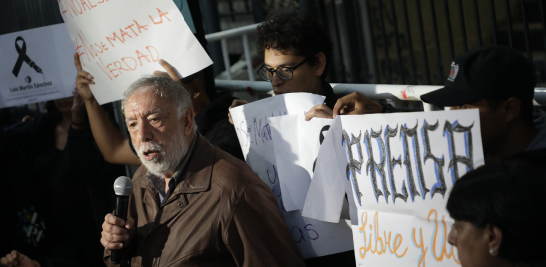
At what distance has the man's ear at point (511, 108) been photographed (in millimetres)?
1861

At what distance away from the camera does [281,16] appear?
10.3 ft

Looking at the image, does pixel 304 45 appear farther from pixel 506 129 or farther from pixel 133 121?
pixel 506 129

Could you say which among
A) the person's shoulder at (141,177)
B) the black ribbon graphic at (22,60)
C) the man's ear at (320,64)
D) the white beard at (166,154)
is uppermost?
the black ribbon graphic at (22,60)

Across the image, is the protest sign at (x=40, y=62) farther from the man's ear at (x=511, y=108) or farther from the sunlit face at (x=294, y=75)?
the man's ear at (x=511, y=108)

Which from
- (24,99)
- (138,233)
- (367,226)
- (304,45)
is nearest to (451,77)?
(367,226)

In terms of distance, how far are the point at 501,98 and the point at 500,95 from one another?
0.01m

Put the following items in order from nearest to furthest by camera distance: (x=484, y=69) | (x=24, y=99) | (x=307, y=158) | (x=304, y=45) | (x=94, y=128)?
Result: (x=484, y=69)
(x=307, y=158)
(x=304, y=45)
(x=94, y=128)
(x=24, y=99)

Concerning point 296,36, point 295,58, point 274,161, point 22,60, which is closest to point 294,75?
point 295,58

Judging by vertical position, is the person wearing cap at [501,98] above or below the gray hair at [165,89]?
below

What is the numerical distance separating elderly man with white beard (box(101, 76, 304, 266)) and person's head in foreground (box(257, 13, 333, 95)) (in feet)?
1.66

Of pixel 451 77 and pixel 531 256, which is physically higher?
pixel 451 77

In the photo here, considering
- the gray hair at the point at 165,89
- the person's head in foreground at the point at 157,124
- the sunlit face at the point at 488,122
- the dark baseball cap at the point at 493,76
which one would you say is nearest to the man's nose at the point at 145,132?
the person's head in foreground at the point at 157,124

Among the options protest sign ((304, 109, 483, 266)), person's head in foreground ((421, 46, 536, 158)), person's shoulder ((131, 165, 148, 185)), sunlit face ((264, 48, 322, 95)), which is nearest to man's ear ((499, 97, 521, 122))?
person's head in foreground ((421, 46, 536, 158))

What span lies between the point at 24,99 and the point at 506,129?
11.9 ft
